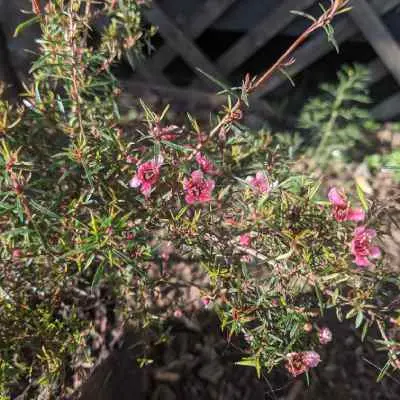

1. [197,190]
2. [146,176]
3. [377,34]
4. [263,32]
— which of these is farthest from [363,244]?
[263,32]

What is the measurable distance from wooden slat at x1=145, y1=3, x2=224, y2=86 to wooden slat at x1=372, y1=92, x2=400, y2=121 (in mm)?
980

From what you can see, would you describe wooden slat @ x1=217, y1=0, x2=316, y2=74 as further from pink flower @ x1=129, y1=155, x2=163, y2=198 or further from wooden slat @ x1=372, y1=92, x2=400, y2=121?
pink flower @ x1=129, y1=155, x2=163, y2=198

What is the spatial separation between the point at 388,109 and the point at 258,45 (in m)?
0.88

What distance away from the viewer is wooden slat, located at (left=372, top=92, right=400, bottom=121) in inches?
122

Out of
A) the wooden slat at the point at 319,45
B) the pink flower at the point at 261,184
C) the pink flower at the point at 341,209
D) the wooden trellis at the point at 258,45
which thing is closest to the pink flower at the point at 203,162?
the pink flower at the point at 261,184

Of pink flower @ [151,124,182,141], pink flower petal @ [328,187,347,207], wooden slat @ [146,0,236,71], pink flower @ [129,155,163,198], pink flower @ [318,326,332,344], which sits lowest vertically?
pink flower @ [318,326,332,344]

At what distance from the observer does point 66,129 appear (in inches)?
61.2

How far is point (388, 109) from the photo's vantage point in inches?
125

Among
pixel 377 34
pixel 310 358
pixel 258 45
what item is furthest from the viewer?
pixel 258 45

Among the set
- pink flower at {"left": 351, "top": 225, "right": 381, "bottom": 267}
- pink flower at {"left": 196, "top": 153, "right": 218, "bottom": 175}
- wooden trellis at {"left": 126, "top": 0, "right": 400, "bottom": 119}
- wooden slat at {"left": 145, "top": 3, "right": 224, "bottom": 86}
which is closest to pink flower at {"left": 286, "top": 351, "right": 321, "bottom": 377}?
pink flower at {"left": 351, "top": 225, "right": 381, "bottom": 267}

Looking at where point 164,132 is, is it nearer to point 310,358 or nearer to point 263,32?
point 310,358

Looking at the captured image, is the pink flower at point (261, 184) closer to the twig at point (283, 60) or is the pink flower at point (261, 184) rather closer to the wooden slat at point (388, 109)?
the twig at point (283, 60)

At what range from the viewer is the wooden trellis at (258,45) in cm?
286

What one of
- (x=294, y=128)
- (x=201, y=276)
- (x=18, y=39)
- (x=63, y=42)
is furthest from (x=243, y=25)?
(x=63, y=42)
